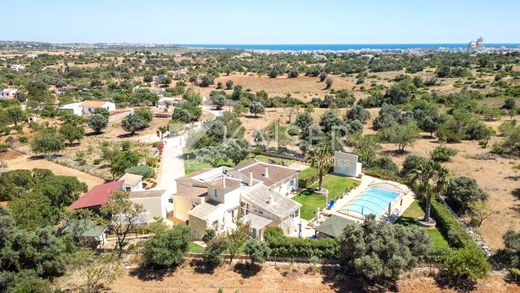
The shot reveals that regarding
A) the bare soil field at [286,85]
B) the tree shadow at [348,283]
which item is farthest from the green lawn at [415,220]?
the bare soil field at [286,85]

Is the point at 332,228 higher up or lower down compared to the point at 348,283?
higher up

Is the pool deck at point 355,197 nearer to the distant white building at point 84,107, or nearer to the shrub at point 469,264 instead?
the shrub at point 469,264

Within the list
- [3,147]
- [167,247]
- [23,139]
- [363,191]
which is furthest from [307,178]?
[23,139]

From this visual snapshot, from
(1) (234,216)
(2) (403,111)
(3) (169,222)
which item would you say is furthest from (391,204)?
(2) (403,111)

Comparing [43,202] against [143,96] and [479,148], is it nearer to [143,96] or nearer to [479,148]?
[479,148]

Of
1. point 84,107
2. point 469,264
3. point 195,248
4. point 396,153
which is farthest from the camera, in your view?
point 84,107

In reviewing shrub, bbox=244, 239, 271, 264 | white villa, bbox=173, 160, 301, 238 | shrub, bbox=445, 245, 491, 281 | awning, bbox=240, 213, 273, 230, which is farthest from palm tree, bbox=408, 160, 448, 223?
shrub, bbox=244, 239, 271, 264

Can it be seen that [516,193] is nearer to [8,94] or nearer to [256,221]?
[256,221]
